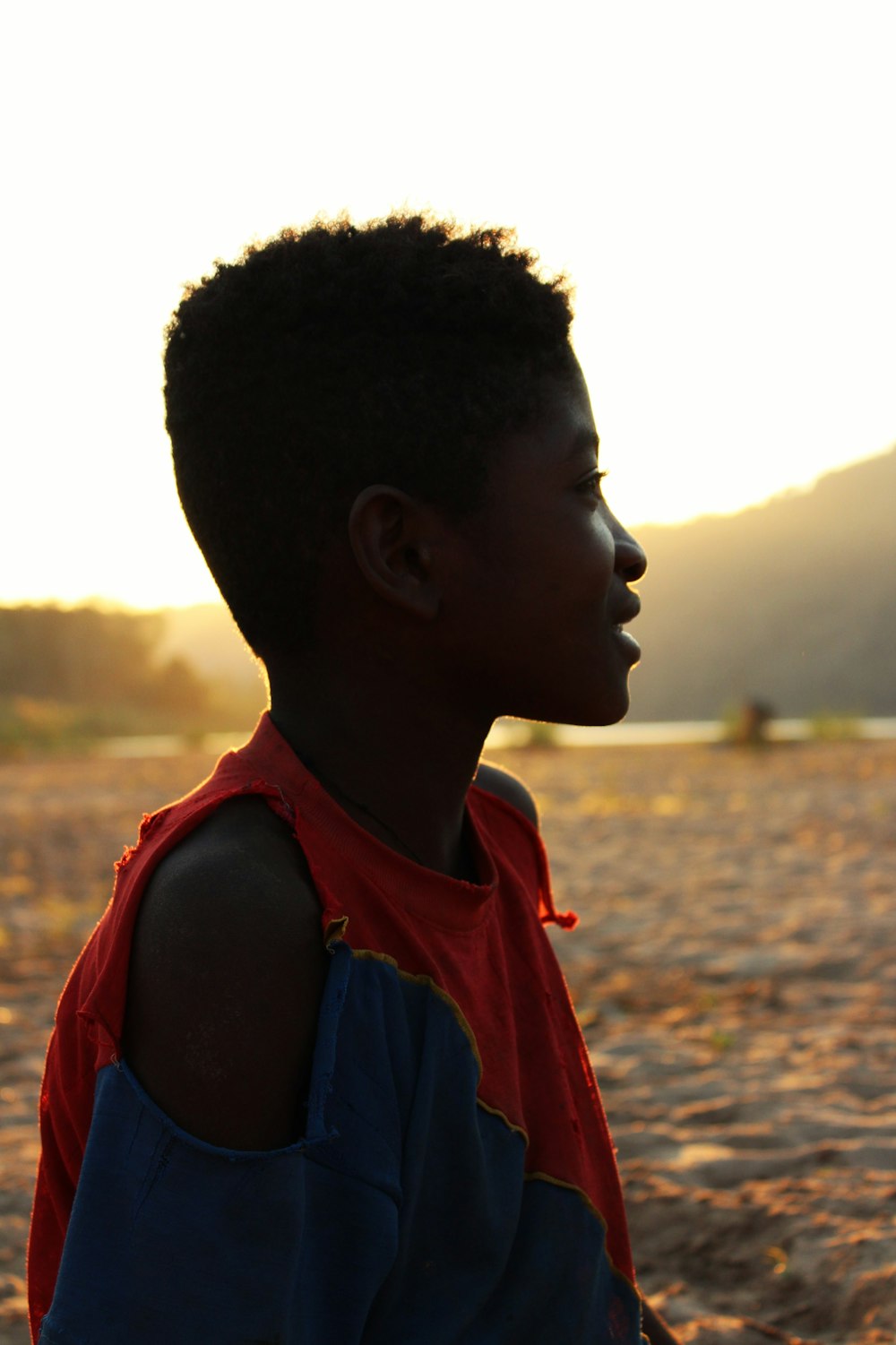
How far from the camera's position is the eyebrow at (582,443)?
1.53 metres

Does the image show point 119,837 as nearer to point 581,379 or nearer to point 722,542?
point 581,379

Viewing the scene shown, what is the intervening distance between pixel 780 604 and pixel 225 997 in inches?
3281

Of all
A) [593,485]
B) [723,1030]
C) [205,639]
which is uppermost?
[205,639]

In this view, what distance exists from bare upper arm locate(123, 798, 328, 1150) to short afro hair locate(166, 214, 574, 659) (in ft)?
1.30

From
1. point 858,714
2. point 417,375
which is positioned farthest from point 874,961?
point 858,714

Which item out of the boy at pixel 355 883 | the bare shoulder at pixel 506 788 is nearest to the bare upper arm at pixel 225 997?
the boy at pixel 355 883

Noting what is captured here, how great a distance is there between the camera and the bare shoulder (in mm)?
2008

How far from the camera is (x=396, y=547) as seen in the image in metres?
1.46

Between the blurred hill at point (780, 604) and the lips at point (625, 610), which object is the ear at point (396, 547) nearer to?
the lips at point (625, 610)

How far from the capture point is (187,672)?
37969mm

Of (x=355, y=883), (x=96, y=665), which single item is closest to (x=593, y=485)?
(x=355, y=883)

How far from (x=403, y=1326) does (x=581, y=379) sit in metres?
1.11

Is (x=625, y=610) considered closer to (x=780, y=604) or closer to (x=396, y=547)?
(x=396, y=547)

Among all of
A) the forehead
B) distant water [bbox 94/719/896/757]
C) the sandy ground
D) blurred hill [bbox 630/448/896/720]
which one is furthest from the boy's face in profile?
blurred hill [bbox 630/448/896/720]
